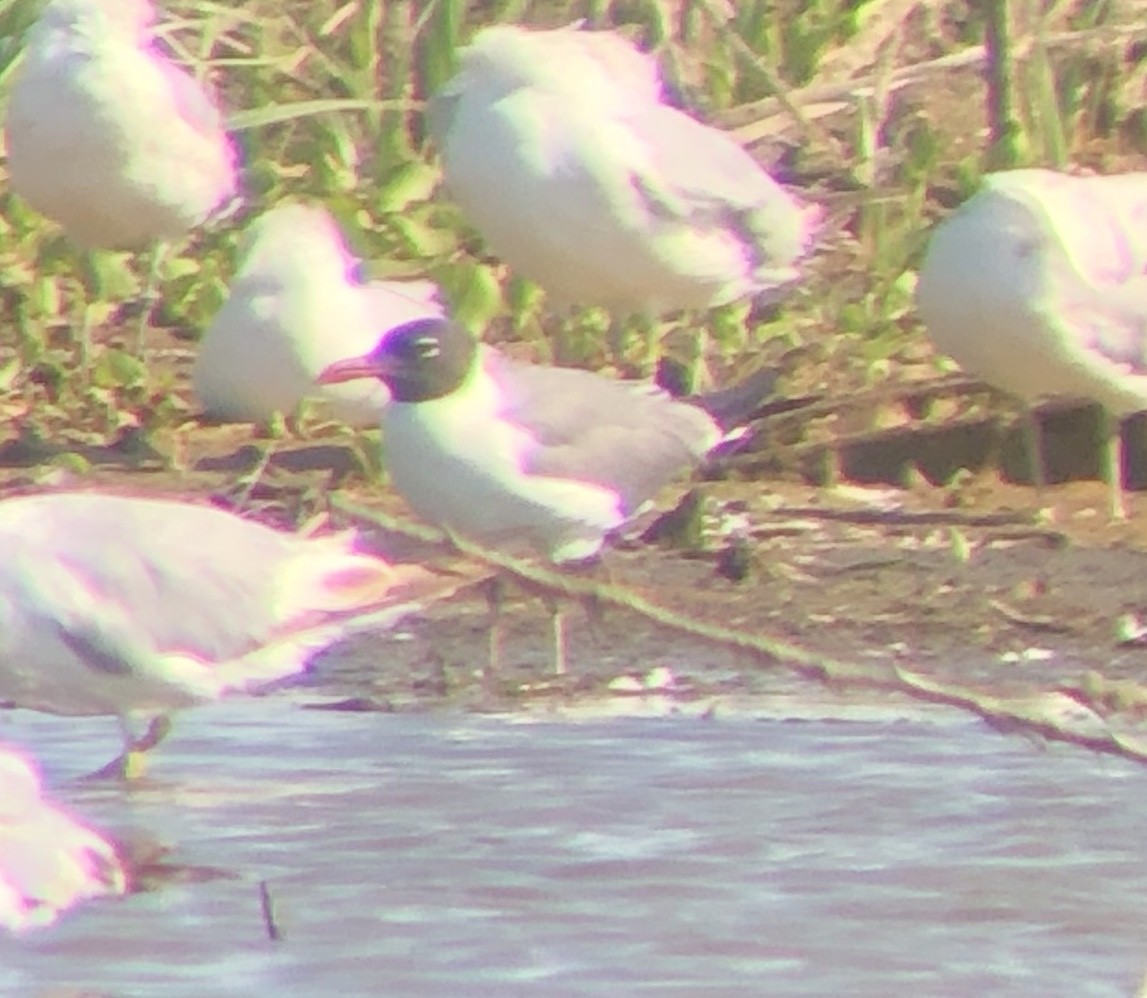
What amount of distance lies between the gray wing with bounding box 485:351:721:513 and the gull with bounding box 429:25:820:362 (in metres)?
0.70

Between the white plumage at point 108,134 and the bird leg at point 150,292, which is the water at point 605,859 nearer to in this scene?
the bird leg at point 150,292

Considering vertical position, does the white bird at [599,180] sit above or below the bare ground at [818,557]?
above

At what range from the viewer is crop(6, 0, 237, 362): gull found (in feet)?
26.8

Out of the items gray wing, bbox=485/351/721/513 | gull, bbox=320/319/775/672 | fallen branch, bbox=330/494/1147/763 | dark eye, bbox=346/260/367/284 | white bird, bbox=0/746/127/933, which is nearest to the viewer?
fallen branch, bbox=330/494/1147/763

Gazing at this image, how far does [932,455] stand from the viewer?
760 cm

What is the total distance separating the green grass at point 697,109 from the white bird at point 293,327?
18.8 inches

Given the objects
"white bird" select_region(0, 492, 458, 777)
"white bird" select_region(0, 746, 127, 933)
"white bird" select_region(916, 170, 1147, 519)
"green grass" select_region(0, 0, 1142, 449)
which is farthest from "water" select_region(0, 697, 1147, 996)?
"green grass" select_region(0, 0, 1142, 449)

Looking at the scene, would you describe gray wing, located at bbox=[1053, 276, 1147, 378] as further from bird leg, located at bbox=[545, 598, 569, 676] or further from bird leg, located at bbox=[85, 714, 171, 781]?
bird leg, located at bbox=[85, 714, 171, 781]

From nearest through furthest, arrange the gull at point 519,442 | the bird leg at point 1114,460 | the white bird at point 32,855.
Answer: the white bird at point 32,855 → the gull at point 519,442 → the bird leg at point 1114,460

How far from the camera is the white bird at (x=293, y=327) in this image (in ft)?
24.7

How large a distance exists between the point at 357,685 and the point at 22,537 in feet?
3.27

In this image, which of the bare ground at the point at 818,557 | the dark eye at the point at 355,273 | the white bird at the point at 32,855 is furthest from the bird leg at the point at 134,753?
the dark eye at the point at 355,273

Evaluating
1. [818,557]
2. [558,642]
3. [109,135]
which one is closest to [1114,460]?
[818,557]

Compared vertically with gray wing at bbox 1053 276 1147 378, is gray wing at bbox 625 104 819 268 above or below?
above
